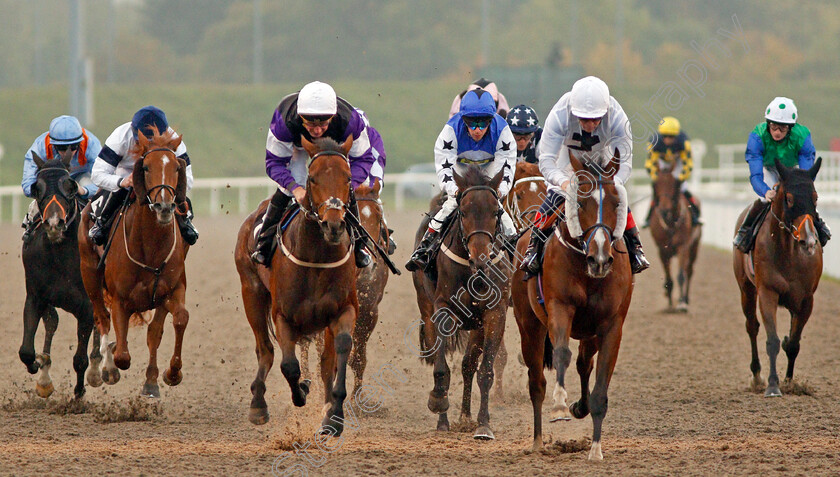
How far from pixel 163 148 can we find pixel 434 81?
154 feet

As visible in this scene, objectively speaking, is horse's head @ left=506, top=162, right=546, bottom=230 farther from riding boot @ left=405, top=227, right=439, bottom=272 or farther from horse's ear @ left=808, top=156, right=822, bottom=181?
horse's ear @ left=808, top=156, right=822, bottom=181

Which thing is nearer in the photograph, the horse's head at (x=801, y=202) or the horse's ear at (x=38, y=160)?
the horse's head at (x=801, y=202)

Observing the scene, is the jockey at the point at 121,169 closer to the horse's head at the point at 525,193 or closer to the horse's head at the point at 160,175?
the horse's head at the point at 160,175

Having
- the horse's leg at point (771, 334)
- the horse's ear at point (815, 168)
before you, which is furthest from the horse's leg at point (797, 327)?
the horse's ear at point (815, 168)

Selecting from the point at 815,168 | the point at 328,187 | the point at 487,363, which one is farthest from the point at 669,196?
the point at 328,187

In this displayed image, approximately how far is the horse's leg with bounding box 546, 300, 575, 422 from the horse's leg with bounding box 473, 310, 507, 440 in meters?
0.83

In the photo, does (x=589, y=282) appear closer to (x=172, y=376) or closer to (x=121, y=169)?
(x=172, y=376)

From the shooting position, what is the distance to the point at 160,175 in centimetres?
775

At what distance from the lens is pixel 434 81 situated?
178ft

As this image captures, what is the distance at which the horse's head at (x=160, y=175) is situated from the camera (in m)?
7.71

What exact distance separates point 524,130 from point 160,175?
130 inches

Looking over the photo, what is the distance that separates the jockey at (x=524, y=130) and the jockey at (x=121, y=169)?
2839 mm

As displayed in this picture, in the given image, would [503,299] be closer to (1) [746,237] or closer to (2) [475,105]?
(2) [475,105]

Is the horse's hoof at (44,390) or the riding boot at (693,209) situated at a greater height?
the riding boot at (693,209)
